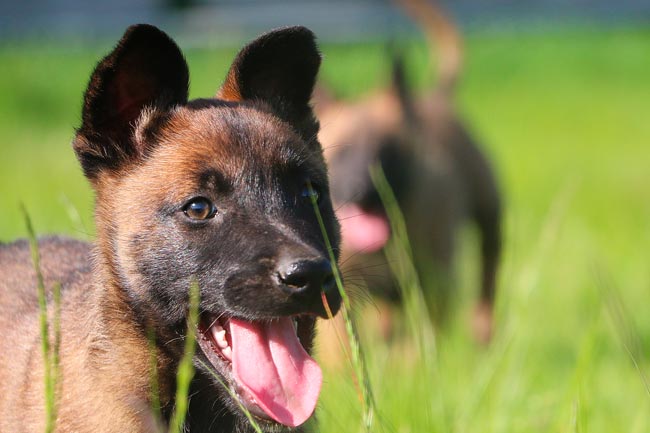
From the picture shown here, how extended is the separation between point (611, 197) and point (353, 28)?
53.0 ft

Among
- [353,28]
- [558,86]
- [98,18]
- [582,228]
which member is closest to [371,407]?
[582,228]

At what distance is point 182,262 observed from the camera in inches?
127

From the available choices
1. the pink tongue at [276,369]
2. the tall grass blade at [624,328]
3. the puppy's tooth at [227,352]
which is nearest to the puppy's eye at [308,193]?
the pink tongue at [276,369]

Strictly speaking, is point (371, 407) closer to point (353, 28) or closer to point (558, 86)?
point (558, 86)

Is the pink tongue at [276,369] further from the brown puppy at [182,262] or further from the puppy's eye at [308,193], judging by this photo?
the puppy's eye at [308,193]

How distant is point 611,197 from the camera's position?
12.0m

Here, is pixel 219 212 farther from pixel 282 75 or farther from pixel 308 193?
pixel 282 75

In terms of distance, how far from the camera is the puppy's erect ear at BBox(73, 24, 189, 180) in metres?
3.44

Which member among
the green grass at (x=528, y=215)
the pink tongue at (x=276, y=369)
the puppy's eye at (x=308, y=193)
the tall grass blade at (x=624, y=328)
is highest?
the puppy's eye at (x=308, y=193)

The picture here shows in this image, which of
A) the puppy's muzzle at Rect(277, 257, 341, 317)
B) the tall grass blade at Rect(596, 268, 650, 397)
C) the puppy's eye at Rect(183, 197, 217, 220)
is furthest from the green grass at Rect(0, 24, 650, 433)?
the puppy's eye at Rect(183, 197, 217, 220)

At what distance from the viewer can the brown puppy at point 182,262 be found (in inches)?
122

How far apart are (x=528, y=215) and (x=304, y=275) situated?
6884 millimetres

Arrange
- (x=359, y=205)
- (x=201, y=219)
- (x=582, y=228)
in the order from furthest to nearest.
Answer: (x=582, y=228) < (x=359, y=205) < (x=201, y=219)

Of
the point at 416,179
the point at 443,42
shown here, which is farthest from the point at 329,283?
the point at 443,42
